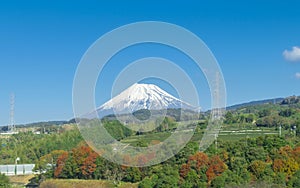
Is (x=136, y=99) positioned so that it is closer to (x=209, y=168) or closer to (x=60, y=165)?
(x=209, y=168)

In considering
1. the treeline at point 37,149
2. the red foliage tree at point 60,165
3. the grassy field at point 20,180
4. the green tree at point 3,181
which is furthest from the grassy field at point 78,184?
the treeline at point 37,149

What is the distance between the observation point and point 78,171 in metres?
14.7

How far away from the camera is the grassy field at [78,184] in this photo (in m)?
13.4

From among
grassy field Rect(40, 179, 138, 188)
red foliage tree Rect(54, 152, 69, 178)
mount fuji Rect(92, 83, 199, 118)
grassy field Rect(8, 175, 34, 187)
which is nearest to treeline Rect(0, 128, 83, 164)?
grassy field Rect(8, 175, 34, 187)

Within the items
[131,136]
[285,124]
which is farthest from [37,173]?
[285,124]

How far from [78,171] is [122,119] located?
13.8ft

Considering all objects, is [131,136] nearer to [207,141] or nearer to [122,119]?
[207,141]

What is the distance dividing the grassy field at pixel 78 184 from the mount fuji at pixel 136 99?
3.35 meters

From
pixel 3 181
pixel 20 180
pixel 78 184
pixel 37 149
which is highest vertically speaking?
pixel 37 149

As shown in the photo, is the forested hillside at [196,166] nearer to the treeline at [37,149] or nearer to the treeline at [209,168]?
the treeline at [209,168]

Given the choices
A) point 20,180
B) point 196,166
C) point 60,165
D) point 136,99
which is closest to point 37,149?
point 20,180

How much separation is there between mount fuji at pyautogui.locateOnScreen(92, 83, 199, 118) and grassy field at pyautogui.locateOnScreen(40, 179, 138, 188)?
3353mm

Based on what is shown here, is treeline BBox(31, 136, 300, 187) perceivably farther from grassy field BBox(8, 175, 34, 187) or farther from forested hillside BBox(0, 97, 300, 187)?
grassy field BBox(8, 175, 34, 187)

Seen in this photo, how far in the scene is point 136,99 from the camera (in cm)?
1012
